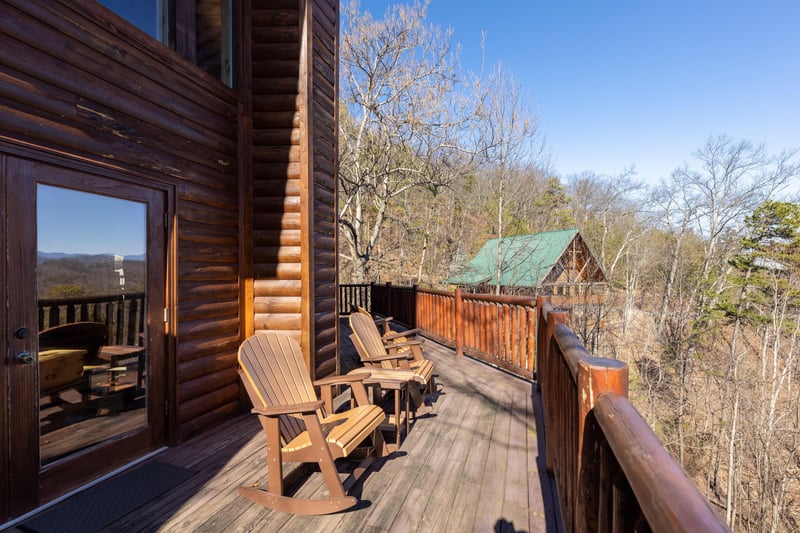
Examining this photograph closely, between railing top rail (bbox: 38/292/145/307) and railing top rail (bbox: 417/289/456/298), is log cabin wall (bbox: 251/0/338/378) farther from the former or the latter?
railing top rail (bbox: 417/289/456/298)

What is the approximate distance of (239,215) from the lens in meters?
3.95

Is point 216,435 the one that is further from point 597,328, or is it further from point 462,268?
point 462,268

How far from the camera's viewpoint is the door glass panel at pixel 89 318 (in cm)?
249

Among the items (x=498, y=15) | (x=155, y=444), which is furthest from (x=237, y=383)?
(x=498, y=15)

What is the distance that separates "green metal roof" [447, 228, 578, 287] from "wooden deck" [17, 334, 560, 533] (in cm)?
884

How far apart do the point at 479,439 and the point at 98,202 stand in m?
3.30

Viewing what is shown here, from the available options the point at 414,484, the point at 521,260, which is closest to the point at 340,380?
the point at 414,484

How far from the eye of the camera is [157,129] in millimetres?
3129

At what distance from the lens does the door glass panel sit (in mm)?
2490

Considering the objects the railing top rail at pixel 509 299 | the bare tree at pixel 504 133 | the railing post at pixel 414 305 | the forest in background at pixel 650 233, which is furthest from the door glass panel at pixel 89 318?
the bare tree at pixel 504 133

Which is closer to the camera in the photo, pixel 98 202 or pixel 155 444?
pixel 98 202

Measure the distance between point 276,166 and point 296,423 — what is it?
2455 mm

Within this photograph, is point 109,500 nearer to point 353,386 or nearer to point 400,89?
point 353,386

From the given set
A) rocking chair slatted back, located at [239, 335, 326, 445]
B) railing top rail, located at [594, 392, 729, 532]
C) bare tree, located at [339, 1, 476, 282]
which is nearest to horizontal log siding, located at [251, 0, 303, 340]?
rocking chair slatted back, located at [239, 335, 326, 445]
